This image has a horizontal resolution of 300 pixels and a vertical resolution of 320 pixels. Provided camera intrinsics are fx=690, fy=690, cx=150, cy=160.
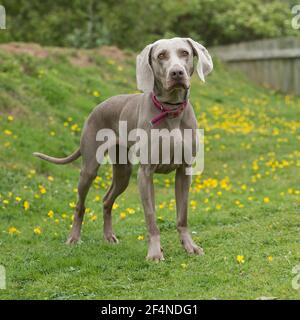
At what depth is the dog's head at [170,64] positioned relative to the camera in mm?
5719

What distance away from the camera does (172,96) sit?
6.03m

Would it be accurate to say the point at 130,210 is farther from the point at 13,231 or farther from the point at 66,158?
the point at 13,231

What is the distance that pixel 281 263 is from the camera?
219 inches

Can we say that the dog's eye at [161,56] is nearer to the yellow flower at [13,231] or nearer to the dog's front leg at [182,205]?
the dog's front leg at [182,205]

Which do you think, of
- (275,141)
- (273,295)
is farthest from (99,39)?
(273,295)

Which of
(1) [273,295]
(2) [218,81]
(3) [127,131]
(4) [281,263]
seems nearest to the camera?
(1) [273,295]

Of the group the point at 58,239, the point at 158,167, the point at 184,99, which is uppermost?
the point at 184,99

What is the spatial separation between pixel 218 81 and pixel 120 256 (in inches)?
428

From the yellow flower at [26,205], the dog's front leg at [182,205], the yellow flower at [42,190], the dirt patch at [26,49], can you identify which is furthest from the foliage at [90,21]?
the dog's front leg at [182,205]

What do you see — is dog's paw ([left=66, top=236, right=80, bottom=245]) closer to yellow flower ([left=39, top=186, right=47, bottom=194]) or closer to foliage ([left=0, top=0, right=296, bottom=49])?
yellow flower ([left=39, top=186, right=47, bottom=194])

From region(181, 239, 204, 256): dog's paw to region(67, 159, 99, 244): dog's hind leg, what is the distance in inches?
48.2

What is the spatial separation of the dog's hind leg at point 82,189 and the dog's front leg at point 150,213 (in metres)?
0.85

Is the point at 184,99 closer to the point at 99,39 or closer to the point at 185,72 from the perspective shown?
the point at 185,72

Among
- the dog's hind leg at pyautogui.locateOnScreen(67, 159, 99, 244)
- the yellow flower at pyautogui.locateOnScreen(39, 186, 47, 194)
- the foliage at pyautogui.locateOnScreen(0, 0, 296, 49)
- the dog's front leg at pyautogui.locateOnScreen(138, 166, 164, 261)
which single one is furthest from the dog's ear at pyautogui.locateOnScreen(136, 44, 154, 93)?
the foliage at pyautogui.locateOnScreen(0, 0, 296, 49)
